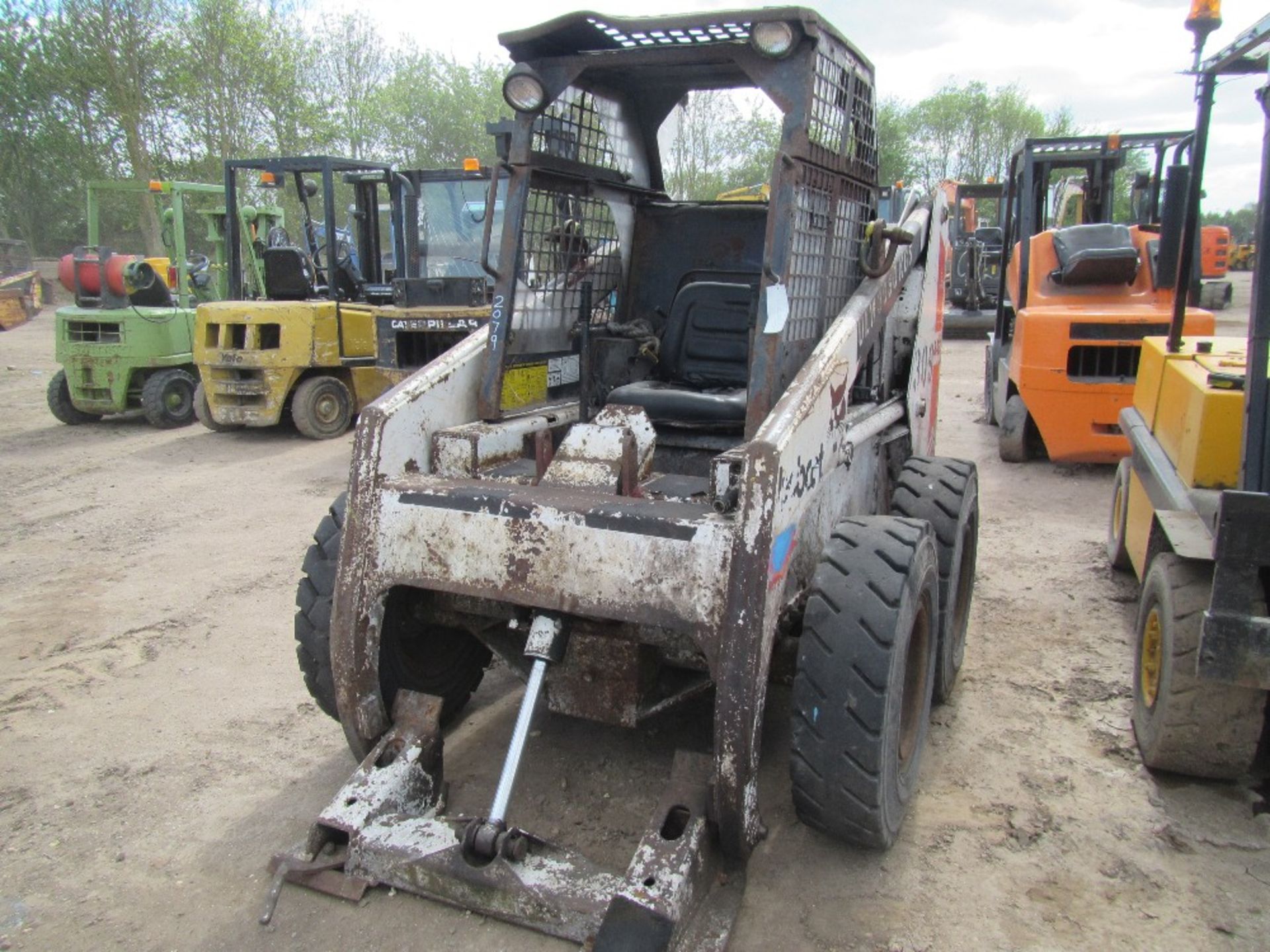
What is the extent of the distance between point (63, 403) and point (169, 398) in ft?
4.34

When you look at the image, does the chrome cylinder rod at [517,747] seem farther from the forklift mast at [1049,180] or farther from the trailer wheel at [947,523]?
the forklift mast at [1049,180]

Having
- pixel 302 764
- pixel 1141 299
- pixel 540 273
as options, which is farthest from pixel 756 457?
pixel 1141 299

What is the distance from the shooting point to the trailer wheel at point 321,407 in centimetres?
962

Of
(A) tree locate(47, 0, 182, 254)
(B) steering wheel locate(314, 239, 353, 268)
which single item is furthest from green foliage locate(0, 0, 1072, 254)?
(B) steering wheel locate(314, 239, 353, 268)

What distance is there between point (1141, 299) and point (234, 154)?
2626 centimetres

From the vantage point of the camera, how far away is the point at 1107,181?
28.5 ft

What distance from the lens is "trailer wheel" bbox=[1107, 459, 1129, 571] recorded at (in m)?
5.10

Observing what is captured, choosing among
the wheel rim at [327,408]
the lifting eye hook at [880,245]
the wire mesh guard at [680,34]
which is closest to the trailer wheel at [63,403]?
the wheel rim at [327,408]

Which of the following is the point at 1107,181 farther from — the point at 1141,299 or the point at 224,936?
the point at 224,936

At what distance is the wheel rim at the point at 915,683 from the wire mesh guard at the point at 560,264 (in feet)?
5.91

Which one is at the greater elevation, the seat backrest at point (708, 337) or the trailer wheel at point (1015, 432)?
the seat backrest at point (708, 337)

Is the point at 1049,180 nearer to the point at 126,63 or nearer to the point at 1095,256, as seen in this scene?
the point at 1095,256

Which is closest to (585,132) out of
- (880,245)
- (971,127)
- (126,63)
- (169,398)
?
(880,245)

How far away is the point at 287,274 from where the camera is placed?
1006 cm
